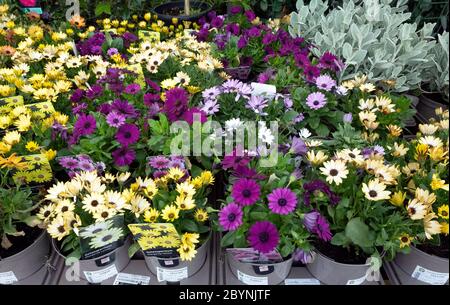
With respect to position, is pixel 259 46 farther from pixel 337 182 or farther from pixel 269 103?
pixel 337 182

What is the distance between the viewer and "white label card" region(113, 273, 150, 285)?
1074mm

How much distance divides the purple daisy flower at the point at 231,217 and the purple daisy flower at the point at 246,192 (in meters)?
0.02

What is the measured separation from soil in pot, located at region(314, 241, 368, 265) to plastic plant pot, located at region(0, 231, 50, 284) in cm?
79

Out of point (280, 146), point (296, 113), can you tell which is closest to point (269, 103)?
point (296, 113)

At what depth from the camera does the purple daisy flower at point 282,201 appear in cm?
94

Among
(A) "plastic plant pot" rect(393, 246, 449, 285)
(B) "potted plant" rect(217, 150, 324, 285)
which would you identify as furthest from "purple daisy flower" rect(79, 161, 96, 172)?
(A) "plastic plant pot" rect(393, 246, 449, 285)

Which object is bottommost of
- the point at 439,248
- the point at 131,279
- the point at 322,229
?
the point at 131,279

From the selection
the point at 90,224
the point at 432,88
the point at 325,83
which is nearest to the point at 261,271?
the point at 90,224

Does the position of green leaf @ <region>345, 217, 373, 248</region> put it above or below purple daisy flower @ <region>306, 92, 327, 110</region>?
below

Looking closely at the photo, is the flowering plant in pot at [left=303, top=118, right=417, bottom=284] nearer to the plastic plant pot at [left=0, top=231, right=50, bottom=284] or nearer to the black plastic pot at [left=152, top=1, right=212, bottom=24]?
the plastic plant pot at [left=0, top=231, right=50, bottom=284]

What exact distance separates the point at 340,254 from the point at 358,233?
11 centimetres

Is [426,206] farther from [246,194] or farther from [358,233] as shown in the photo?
[246,194]

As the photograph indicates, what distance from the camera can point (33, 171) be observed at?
1203 millimetres
